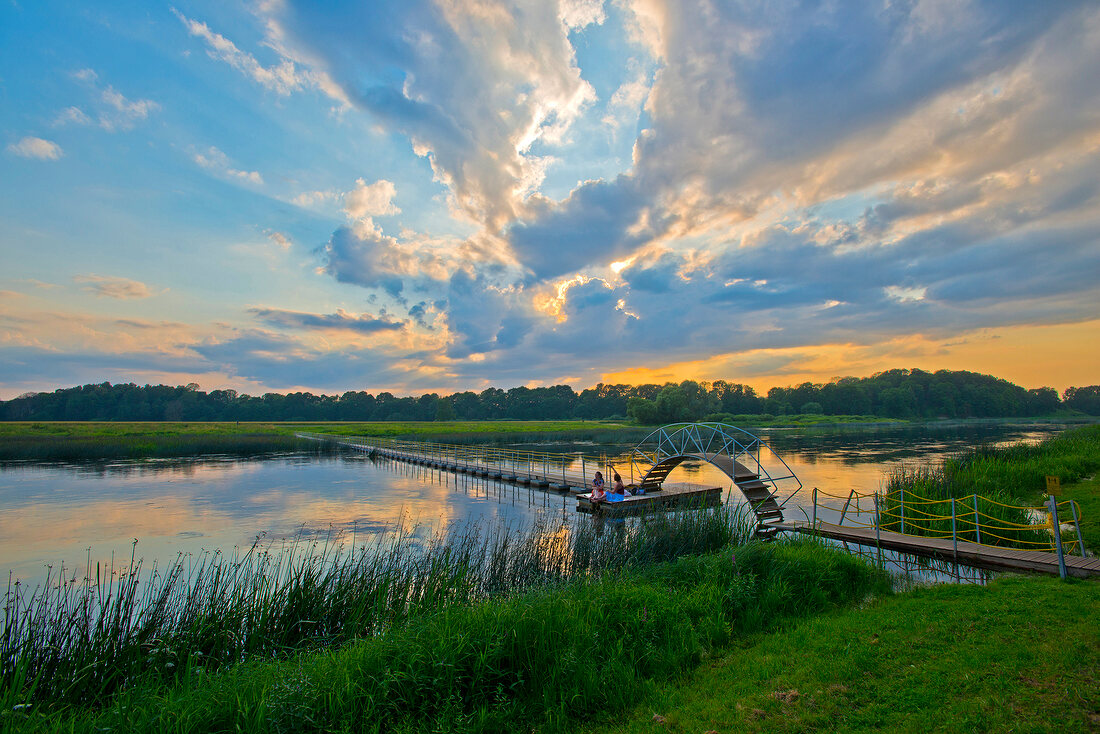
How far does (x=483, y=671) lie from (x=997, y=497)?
1634cm

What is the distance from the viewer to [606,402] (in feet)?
472

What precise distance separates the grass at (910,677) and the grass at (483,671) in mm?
450

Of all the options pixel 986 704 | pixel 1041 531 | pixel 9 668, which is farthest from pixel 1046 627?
pixel 9 668

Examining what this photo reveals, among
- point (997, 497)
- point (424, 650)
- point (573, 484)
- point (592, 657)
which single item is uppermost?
point (997, 497)

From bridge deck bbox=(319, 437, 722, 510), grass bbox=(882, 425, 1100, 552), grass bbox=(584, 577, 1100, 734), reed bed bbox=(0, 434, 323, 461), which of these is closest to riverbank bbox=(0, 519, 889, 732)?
grass bbox=(584, 577, 1100, 734)

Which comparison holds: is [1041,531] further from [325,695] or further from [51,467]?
[51,467]

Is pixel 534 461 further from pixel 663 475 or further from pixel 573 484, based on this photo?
pixel 663 475

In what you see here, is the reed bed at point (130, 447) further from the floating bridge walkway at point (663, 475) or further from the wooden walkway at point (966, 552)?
the wooden walkway at point (966, 552)

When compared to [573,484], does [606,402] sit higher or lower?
higher

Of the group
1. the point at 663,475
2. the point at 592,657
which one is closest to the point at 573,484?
the point at 663,475

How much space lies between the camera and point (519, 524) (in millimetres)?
17328

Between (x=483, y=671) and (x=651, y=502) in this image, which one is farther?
(x=651, y=502)

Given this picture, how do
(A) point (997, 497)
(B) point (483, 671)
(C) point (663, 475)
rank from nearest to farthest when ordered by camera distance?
(B) point (483, 671), (A) point (997, 497), (C) point (663, 475)

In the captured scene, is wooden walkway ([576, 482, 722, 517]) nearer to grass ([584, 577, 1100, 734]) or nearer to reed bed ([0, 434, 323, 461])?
grass ([584, 577, 1100, 734])
